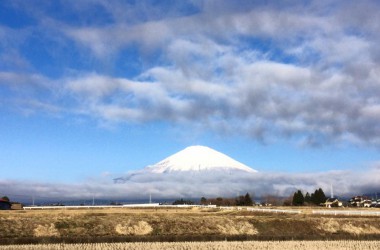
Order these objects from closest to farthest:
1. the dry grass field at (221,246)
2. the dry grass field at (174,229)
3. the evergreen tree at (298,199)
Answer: the dry grass field at (221,246)
the dry grass field at (174,229)
the evergreen tree at (298,199)

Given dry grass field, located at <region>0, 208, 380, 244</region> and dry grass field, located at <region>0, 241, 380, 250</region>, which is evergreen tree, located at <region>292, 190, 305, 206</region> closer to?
dry grass field, located at <region>0, 208, 380, 244</region>

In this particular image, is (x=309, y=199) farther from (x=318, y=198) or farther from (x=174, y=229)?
(x=174, y=229)

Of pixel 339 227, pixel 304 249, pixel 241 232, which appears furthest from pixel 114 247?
pixel 339 227

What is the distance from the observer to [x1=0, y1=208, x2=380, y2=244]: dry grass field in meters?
52.7

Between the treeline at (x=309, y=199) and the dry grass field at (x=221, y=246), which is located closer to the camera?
the dry grass field at (x=221, y=246)

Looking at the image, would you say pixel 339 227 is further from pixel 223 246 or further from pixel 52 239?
pixel 52 239

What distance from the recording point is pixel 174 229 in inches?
2341

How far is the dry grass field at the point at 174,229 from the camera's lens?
173ft

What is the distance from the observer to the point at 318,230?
63.0 metres

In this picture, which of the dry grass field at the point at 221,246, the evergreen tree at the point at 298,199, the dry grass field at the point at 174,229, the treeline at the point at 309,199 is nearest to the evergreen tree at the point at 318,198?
the treeline at the point at 309,199

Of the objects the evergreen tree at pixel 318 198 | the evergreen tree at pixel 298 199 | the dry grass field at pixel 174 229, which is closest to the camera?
the dry grass field at pixel 174 229

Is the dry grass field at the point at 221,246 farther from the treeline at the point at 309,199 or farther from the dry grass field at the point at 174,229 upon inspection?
the treeline at the point at 309,199

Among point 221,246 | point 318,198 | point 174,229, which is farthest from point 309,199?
point 221,246

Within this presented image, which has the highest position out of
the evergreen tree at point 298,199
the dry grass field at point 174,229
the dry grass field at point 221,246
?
the evergreen tree at point 298,199
